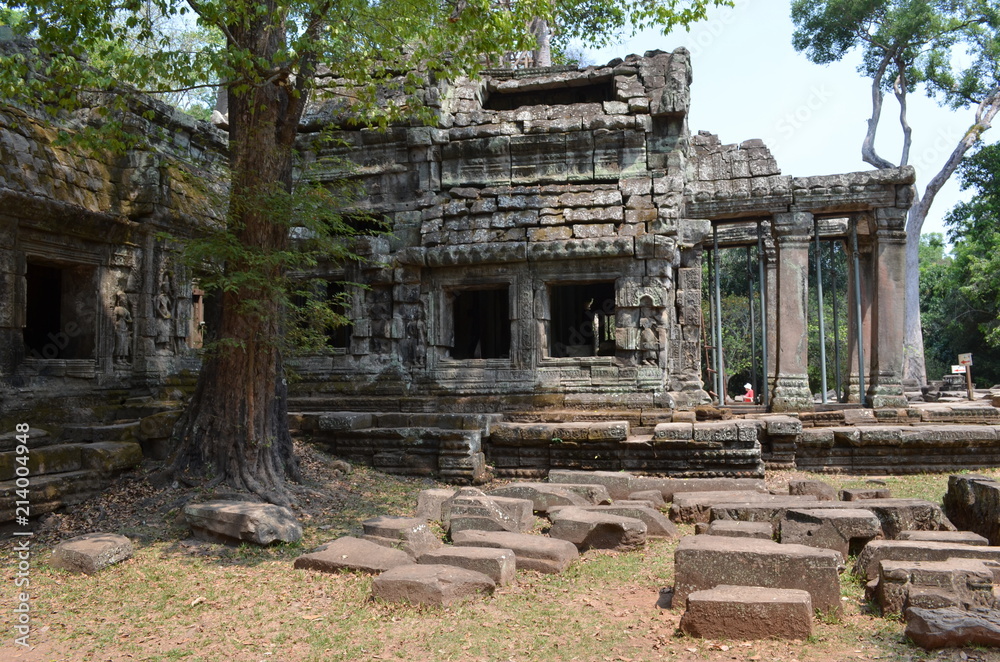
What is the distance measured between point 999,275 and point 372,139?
771 inches

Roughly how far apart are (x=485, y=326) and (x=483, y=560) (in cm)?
1048

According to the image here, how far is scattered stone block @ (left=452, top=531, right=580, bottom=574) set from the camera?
5.35 meters

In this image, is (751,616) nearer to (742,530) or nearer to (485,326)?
(742,530)

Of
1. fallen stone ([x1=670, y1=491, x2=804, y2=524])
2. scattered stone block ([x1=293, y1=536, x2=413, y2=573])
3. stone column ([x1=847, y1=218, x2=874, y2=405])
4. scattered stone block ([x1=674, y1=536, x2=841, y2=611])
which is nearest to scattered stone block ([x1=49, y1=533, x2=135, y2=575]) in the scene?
scattered stone block ([x1=293, y1=536, x2=413, y2=573])

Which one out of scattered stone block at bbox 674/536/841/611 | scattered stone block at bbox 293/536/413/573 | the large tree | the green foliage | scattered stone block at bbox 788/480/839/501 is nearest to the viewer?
scattered stone block at bbox 674/536/841/611

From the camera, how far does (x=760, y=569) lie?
4391 mm

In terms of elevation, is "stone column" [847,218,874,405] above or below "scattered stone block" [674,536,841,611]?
above

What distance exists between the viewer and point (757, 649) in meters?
3.78

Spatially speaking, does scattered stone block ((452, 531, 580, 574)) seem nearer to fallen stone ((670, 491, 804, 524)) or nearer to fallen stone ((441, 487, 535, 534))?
fallen stone ((441, 487, 535, 534))

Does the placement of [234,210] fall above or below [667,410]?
above

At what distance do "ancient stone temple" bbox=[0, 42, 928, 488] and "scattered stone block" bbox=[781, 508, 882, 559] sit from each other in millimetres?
3037

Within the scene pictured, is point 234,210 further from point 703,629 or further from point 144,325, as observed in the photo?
point 703,629

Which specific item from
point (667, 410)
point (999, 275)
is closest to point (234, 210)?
point (667, 410)

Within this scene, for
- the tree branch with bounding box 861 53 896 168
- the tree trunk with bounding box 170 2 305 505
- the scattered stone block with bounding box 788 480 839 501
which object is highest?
the tree branch with bounding box 861 53 896 168
